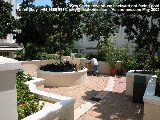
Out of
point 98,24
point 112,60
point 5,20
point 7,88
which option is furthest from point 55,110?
point 98,24

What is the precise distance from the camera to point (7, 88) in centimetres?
240

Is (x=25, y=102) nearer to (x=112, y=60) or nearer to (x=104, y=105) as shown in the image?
(x=104, y=105)

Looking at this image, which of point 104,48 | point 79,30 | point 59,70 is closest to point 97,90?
point 59,70

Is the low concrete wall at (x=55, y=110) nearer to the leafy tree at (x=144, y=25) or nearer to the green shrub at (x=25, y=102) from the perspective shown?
the green shrub at (x=25, y=102)

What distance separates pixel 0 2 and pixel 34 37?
4872mm

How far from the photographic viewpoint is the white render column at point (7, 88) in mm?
2314

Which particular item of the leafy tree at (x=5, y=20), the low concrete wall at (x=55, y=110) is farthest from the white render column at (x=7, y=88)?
the leafy tree at (x=5, y=20)

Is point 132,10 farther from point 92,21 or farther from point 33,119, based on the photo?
point 92,21

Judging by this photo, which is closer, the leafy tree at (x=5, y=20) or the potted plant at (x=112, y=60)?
the potted plant at (x=112, y=60)

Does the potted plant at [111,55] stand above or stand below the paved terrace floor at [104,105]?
above

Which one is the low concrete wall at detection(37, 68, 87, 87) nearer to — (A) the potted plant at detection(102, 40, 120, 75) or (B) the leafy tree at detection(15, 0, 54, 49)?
(A) the potted plant at detection(102, 40, 120, 75)

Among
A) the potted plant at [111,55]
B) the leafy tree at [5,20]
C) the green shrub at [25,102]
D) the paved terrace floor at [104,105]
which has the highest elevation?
the leafy tree at [5,20]

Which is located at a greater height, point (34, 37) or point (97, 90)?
point (34, 37)

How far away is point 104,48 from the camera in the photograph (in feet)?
53.0
